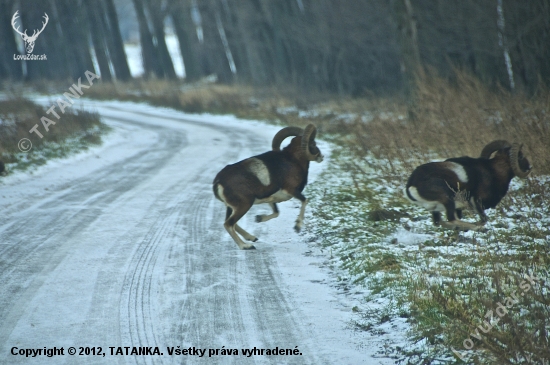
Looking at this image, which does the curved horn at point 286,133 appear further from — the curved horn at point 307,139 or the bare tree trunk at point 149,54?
the bare tree trunk at point 149,54

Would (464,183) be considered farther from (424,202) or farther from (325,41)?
(325,41)

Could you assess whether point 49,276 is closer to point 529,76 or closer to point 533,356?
point 533,356

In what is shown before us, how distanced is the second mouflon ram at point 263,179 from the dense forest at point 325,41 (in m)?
6.62

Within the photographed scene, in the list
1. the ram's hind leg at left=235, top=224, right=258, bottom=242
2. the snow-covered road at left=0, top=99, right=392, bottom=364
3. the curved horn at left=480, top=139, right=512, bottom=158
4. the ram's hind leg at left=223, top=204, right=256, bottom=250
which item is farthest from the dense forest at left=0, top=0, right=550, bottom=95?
the snow-covered road at left=0, top=99, right=392, bottom=364

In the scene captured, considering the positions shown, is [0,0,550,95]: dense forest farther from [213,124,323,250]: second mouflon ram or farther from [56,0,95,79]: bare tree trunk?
[213,124,323,250]: second mouflon ram

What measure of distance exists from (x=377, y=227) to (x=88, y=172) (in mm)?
8338

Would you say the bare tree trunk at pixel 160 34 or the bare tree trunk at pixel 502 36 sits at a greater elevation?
the bare tree trunk at pixel 160 34

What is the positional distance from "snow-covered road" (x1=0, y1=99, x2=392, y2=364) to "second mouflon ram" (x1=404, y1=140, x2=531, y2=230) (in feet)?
5.52

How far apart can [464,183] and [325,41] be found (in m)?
24.1

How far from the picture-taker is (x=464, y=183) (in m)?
7.56

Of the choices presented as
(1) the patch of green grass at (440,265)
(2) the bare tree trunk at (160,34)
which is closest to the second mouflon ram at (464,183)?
(1) the patch of green grass at (440,265)

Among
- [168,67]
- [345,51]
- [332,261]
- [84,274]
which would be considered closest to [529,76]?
[345,51]

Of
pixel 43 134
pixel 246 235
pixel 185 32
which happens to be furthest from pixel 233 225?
pixel 185 32

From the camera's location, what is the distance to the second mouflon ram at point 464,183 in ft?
24.3
